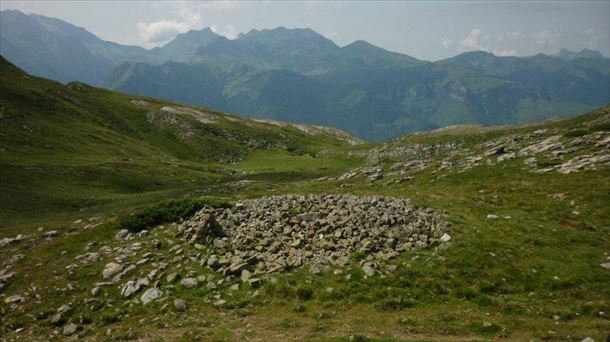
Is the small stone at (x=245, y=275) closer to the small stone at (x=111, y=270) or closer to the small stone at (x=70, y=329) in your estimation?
the small stone at (x=111, y=270)

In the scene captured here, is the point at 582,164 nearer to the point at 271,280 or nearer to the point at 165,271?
the point at 271,280

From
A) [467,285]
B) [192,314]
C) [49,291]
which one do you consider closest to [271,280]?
[192,314]

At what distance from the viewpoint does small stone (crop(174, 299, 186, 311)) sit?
21328 millimetres

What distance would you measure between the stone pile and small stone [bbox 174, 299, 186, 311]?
125 inches

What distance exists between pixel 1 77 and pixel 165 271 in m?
119

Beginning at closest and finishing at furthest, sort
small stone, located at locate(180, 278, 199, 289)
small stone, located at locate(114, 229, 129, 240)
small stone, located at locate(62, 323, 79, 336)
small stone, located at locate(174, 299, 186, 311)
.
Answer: small stone, located at locate(62, 323, 79, 336) < small stone, located at locate(174, 299, 186, 311) < small stone, located at locate(180, 278, 199, 289) < small stone, located at locate(114, 229, 129, 240)

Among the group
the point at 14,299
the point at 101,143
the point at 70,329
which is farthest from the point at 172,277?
the point at 101,143

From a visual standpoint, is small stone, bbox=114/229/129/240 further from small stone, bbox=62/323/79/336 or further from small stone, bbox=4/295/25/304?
small stone, bbox=62/323/79/336

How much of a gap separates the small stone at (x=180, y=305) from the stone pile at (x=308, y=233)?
10.4 ft

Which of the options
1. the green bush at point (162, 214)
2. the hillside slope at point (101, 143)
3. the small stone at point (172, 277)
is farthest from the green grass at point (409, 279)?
the hillside slope at point (101, 143)

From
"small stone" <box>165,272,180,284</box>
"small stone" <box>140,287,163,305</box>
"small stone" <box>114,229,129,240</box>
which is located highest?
"small stone" <box>114,229,129,240</box>

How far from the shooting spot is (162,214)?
1331 inches

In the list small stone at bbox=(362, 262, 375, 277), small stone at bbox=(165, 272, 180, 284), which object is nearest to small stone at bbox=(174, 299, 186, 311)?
small stone at bbox=(165, 272, 180, 284)

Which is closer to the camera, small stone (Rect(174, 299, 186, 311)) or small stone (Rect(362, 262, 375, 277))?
small stone (Rect(174, 299, 186, 311))
